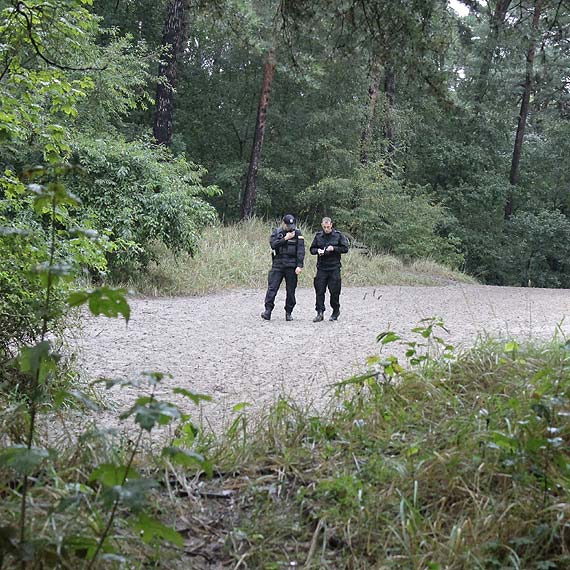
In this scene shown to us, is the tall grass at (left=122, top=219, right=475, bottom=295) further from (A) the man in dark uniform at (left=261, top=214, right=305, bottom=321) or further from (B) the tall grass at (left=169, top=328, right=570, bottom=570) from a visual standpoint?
(B) the tall grass at (left=169, top=328, right=570, bottom=570)

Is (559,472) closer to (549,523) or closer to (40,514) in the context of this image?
(549,523)

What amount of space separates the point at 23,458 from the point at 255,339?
7171mm

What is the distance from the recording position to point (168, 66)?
1728 centimetres

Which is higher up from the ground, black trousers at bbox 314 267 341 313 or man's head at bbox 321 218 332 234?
man's head at bbox 321 218 332 234

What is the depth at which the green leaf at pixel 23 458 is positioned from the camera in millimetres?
2227

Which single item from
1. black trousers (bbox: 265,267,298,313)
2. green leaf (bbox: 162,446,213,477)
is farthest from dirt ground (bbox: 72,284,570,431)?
green leaf (bbox: 162,446,213,477)

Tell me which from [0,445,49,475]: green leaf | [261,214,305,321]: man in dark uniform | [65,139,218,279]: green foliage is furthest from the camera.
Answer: [65,139,218,279]: green foliage

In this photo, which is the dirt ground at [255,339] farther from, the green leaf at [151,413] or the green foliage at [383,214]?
the green foliage at [383,214]

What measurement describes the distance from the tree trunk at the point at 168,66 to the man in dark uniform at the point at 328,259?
25.7 ft

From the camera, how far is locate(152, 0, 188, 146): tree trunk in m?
16.9

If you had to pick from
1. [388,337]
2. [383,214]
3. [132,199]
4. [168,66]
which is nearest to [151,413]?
[388,337]

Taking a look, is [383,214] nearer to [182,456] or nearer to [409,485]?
[409,485]

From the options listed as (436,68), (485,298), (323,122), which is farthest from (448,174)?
(436,68)

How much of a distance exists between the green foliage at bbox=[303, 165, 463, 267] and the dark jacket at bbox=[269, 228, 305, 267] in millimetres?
10959
